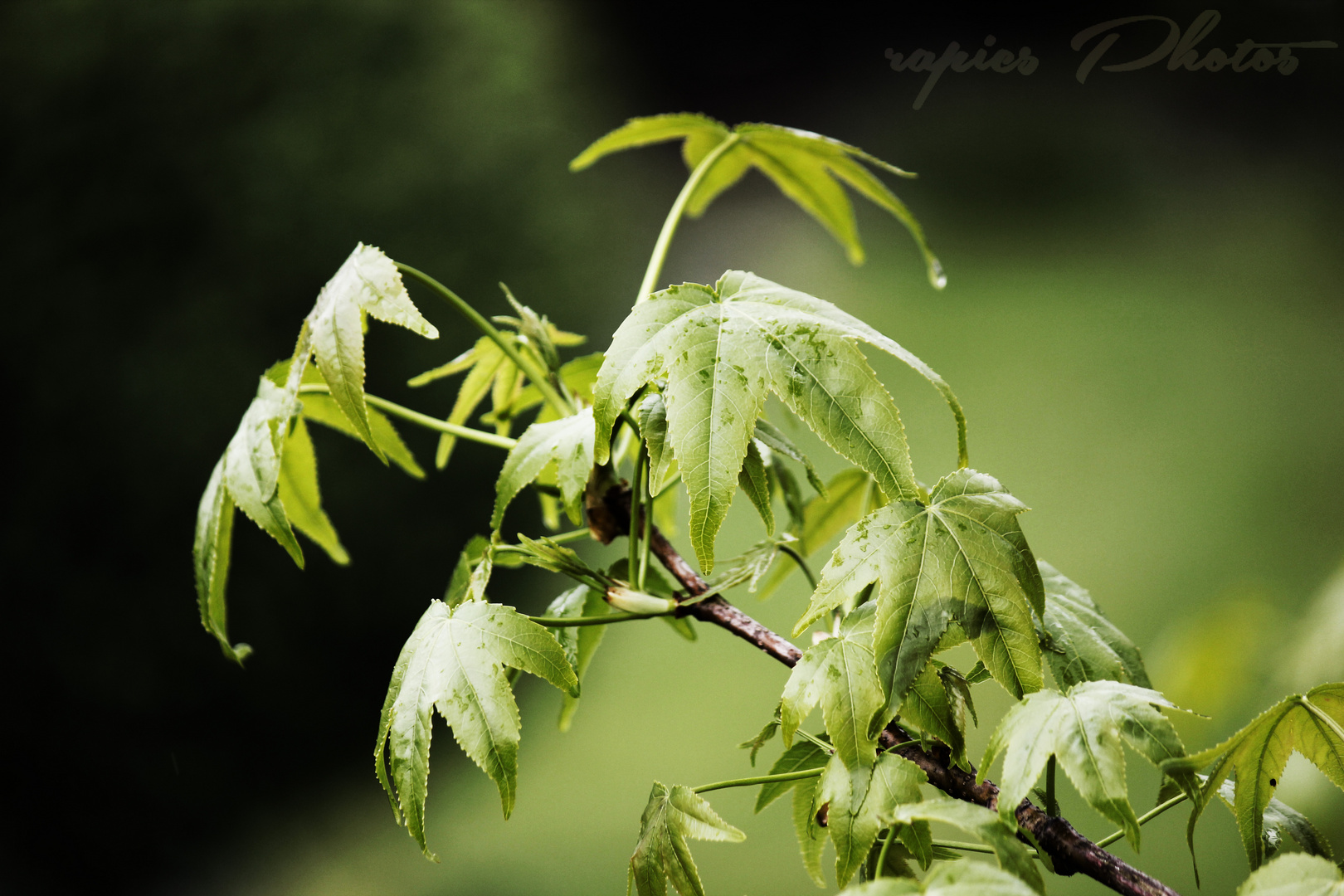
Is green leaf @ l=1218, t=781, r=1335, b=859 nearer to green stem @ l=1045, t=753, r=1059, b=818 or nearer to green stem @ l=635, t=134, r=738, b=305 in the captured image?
green stem @ l=1045, t=753, r=1059, b=818

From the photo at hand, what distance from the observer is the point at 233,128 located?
127cm

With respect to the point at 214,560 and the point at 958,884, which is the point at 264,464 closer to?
the point at 214,560

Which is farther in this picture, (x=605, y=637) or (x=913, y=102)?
(x=913, y=102)

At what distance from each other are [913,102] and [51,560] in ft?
5.77

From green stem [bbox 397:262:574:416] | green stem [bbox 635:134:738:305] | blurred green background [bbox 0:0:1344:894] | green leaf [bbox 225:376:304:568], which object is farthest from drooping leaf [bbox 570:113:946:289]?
blurred green background [bbox 0:0:1344:894]

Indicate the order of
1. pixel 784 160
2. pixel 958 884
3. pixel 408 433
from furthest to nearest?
pixel 408 433 → pixel 784 160 → pixel 958 884

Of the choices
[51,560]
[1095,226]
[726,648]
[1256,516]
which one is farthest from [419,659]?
[1095,226]

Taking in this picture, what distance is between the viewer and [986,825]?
0.88 feet

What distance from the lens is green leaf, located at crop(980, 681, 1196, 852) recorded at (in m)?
0.27

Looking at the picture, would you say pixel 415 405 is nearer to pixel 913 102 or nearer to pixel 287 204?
pixel 287 204

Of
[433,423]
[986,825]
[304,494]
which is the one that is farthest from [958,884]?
[304,494]

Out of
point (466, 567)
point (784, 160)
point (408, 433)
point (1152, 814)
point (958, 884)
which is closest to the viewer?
point (958, 884)

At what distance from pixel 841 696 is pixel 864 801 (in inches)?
1.4

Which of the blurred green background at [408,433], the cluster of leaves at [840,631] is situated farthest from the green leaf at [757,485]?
the blurred green background at [408,433]
